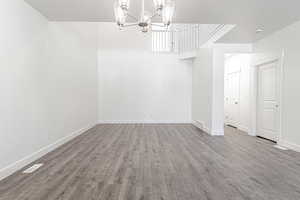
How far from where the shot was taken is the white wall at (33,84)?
8.46 feet

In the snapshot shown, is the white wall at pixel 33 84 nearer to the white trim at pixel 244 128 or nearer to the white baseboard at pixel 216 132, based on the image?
the white baseboard at pixel 216 132

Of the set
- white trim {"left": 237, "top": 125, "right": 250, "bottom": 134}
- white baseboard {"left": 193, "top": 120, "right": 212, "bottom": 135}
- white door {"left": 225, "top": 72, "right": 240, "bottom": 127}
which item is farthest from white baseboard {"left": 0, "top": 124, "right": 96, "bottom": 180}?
white door {"left": 225, "top": 72, "right": 240, "bottom": 127}

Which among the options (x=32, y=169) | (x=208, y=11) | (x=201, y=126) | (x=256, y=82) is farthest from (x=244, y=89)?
(x=32, y=169)

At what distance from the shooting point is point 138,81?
7789mm

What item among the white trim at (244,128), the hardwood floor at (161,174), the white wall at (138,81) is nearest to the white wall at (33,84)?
the hardwood floor at (161,174)

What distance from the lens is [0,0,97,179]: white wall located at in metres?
2.58

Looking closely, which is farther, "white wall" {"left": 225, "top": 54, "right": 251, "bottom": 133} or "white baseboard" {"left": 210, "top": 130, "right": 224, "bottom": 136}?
"white wall" {"left": 225, "top": 54, "right": 251, "bottom": 133}

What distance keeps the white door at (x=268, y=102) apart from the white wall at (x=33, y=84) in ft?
17.8

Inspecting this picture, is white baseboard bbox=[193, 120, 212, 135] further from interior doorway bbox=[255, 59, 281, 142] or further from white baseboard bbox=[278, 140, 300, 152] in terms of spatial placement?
white baseboard bbox=[278, 140, 300, 152]

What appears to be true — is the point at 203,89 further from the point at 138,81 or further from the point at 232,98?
the point at 138,81

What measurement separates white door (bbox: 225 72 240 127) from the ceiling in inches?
110

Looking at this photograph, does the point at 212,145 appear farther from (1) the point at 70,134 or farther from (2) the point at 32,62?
(2) the point at 32,62

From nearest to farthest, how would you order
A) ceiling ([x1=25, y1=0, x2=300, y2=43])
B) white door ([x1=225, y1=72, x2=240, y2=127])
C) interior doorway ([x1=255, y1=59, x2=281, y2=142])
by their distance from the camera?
ceiling ([x1=25, y1=0, x2=300, y2=43])
interior doorway ([x1=255, y1=59, x2=281, y2=142])
white door ([x1=225, y1=72, x2=240, y2=127])

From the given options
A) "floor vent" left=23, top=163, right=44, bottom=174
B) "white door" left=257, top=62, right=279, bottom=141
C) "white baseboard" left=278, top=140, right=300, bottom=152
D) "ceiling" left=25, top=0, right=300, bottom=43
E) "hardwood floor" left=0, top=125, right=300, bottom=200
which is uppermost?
"ceiling" left=25, top=0, right=300, bottom=43
